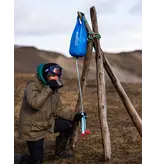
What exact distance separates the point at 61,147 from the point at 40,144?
0.67 m

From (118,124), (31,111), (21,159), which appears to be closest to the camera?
(31,111)

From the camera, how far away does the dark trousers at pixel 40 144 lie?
5.45m

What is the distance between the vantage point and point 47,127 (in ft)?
18.1

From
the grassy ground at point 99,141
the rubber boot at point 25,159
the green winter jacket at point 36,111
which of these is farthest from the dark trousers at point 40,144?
the grassy ground at point 99,141

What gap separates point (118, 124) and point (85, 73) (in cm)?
303

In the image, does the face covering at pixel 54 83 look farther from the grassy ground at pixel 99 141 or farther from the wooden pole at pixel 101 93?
the grassy ground at pixel 99 141

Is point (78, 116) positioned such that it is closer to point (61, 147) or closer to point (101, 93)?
point (101, 93)

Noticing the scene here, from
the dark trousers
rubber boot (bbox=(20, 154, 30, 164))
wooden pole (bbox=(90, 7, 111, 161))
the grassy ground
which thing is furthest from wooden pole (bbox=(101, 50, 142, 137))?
rubber boot (bbox=(20, 154, 30, 164))

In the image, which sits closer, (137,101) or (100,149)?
(100,149)

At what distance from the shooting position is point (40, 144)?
17.9 feet
